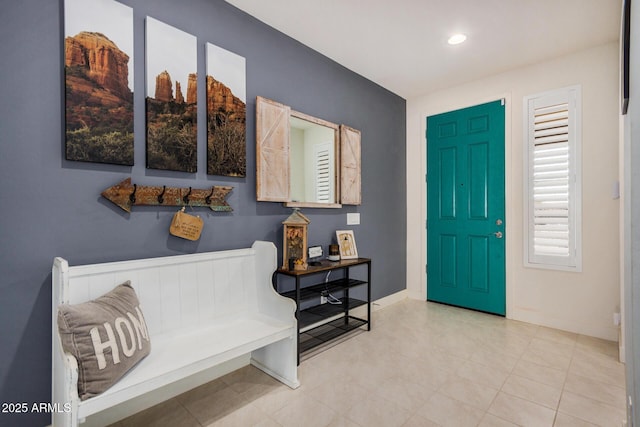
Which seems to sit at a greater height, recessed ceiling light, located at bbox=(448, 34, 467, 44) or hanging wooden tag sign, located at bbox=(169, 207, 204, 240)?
recessed ceiling light, located at bbox=(448, 34, 467, 44)

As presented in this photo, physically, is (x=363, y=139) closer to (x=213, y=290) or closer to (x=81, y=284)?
(x=213, y=290)

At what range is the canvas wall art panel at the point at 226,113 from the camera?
2.11 meters

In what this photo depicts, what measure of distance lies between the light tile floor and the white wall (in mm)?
308

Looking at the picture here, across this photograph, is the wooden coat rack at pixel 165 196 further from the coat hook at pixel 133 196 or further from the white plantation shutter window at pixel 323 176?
the white plantation shutter window at pixel 323 176

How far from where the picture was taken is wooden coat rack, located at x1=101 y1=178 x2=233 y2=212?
5.61ft

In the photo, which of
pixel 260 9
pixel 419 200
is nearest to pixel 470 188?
pixel 419 200

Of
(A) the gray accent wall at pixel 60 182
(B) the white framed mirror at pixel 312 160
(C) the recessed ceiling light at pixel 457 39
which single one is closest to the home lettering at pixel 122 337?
(A) the gray accent wall at pixel 60 182

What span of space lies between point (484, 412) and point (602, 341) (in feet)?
5.96

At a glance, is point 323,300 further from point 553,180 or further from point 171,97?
point 553,180

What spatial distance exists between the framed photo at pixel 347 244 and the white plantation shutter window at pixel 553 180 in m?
1.80

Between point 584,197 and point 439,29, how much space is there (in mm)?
2019

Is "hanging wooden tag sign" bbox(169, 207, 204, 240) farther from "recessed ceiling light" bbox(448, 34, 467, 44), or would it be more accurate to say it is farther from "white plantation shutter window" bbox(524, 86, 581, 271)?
"white plantation shutter window" bbox(524, 86, 581, 271)

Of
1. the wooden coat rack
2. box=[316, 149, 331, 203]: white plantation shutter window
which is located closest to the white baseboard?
box=[316, 149, 331, 203]: white plantation shutter window

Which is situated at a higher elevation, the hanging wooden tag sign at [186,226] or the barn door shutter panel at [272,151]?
the barn door shutter panel at [272,151]
